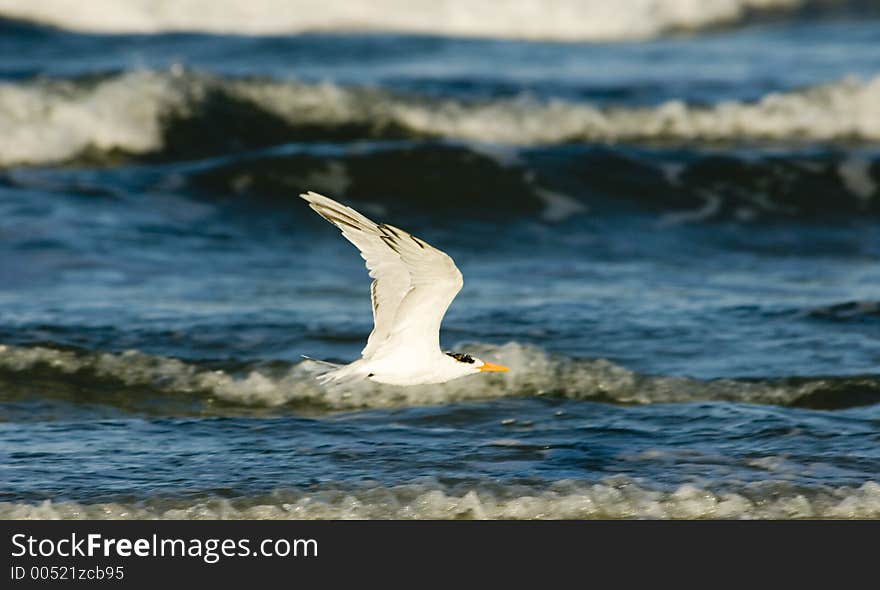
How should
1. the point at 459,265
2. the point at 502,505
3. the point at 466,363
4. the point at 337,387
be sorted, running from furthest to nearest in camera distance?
the point at 459,265
the point at 337,387
the point at 466,363
the point at 502,505

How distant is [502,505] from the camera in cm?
655

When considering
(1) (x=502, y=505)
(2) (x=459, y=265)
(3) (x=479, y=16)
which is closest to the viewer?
(1) (x=502, y=505)

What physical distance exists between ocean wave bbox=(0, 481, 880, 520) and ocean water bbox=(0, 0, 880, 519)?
0.06 feet

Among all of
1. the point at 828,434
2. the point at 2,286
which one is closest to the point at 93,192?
the point at 2,286

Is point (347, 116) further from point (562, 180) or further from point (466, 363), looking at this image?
point (466, 363)

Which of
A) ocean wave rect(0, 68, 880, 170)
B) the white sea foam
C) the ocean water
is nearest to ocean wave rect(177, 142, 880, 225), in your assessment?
the ocean water

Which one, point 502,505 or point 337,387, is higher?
point 337,387

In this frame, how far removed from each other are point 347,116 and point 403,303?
10.1m

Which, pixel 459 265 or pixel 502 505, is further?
pixel 459 265

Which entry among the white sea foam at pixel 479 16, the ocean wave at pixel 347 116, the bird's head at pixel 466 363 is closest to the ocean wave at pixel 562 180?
the ocean wave at pixel 347 116

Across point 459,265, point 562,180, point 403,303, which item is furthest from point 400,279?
point 562,180

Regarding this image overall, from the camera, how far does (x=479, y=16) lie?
25.3 metres

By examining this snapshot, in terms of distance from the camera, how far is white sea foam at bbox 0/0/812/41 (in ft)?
80.1

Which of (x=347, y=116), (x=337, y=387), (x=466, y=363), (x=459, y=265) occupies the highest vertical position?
(x=347, y=116)
